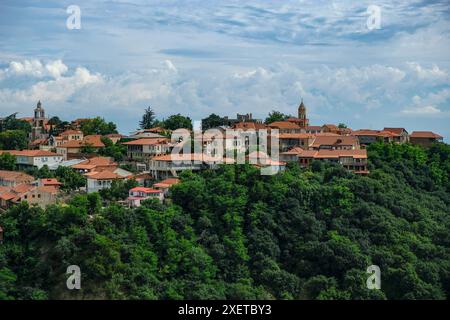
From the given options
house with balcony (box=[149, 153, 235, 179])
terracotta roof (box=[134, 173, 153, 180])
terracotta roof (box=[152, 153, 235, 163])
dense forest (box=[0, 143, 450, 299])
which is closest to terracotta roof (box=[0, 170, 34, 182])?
dense forest (box=[0, 143, 450, 299])

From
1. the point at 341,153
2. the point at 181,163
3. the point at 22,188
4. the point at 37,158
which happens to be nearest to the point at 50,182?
the point at 22,188

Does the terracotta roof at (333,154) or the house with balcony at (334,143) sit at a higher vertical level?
the house with balcony at (334,143)

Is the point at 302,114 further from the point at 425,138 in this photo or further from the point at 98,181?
the point at 98,181

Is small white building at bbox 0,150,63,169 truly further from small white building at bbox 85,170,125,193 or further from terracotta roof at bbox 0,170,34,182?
small white building at bbox 85,170,125,193

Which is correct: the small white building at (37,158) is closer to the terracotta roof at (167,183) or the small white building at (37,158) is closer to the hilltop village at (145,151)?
the hilltop village at (145,151)

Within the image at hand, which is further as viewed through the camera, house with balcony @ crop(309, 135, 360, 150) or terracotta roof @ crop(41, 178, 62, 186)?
house with balcony @ crop(309, 135, 360, 150)

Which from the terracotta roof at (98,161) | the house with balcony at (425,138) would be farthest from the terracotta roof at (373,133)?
the terracotta roof at (98,161)

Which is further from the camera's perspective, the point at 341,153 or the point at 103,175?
the point at 341,153
